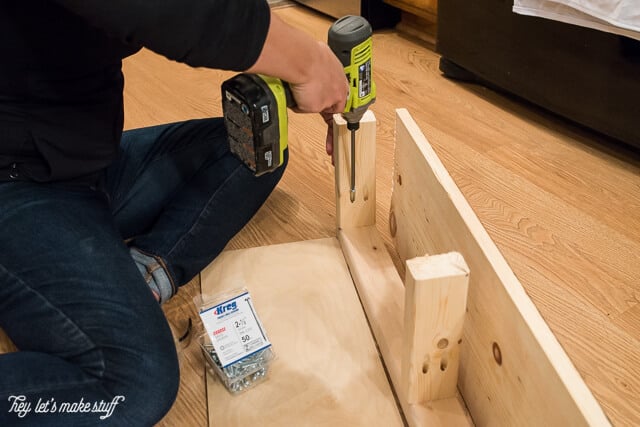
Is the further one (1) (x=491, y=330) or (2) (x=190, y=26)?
(1) (x=491, y=330)

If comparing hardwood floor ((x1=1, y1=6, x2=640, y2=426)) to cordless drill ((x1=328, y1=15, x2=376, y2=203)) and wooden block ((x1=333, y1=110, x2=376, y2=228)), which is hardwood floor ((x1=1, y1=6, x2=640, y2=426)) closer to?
wooden block ((x1=333, y1=110, x2=376, y2=228))

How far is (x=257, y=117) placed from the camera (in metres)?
0.86

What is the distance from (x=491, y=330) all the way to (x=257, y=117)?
0.41 metres

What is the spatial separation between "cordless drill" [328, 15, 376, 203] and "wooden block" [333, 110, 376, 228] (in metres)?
0.07

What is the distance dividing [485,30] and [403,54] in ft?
1.52

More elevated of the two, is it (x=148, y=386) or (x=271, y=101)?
(x=271, y=101)

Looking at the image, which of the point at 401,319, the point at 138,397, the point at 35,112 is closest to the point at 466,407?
the point at 401,319

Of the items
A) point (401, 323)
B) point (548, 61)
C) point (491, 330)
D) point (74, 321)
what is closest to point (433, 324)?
point (491, 330)

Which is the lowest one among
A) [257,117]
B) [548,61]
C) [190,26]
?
[548,61]

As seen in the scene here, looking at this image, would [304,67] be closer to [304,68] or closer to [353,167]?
[304,68]

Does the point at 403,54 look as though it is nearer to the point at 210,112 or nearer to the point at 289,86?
the point at 210,112

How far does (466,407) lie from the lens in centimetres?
89

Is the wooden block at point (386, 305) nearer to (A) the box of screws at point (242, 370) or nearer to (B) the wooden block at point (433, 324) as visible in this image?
(B) the wooden block at point (433, 324)

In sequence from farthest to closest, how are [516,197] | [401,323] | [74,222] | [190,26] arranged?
[516,197] < [401,323] < [74,222] < [190,26]
